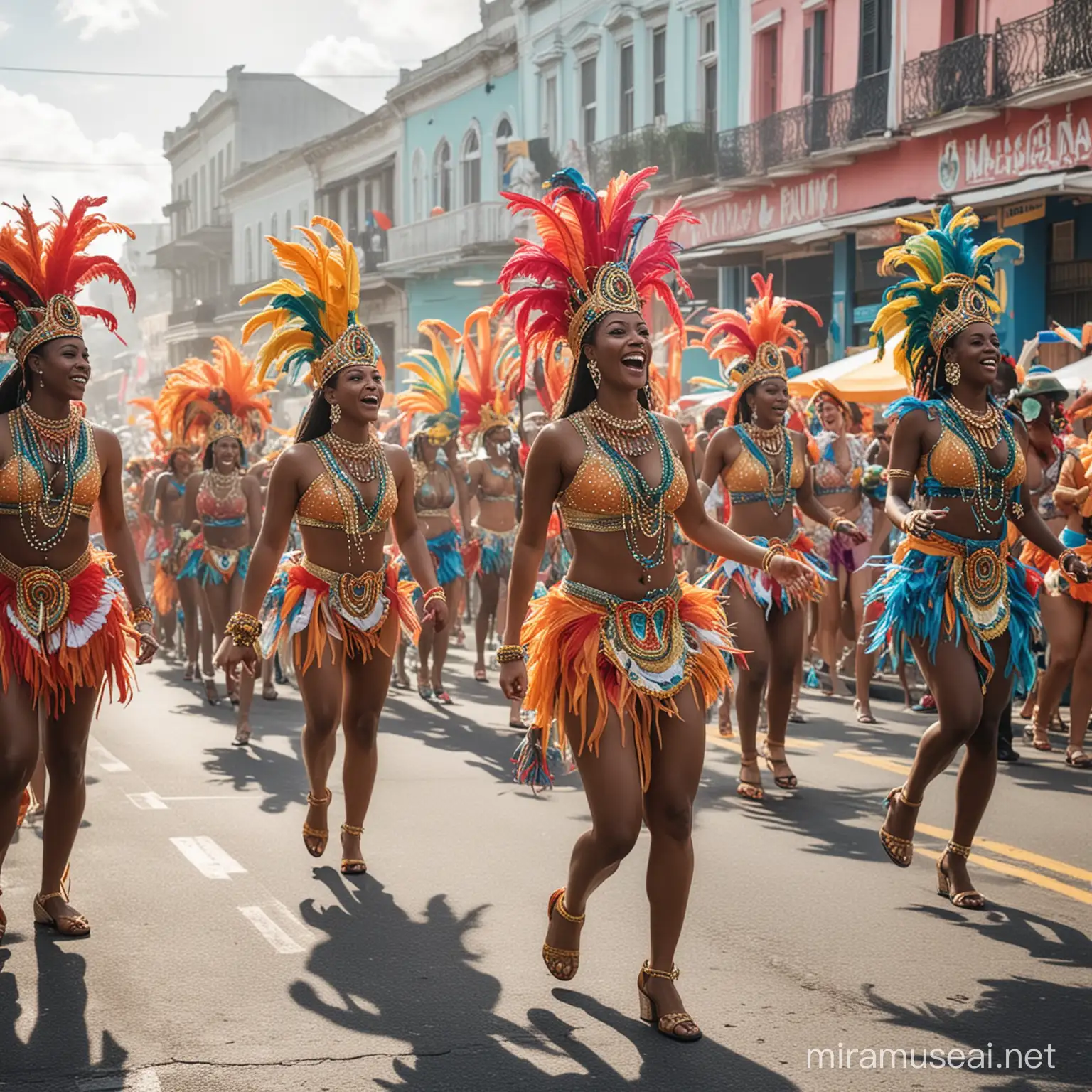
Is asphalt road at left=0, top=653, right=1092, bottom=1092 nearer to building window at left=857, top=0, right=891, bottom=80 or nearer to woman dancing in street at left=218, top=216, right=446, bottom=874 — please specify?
woman dancing in street at left=218, top=216, right=446, bottom=874

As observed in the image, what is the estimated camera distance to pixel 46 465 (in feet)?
20.8

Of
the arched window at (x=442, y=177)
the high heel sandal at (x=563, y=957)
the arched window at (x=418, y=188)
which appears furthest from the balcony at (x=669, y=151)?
the high heel sandal at (x=563, y=957)

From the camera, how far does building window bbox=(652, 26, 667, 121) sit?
102 ft

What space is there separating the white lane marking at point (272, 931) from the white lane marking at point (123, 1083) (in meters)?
1.32

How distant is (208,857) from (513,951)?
2117 mm

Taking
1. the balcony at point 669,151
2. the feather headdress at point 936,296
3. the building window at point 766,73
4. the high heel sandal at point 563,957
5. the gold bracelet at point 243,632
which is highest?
the building window at point 766,73

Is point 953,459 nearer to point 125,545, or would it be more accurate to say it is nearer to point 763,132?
point 125,545

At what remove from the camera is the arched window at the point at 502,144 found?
38812 mm

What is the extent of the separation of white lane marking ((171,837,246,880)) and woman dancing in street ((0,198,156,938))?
974mm

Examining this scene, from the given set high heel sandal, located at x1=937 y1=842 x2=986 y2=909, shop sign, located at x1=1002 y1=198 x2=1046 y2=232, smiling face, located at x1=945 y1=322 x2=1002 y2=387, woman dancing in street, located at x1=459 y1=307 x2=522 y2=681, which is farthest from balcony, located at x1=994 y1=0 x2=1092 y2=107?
high heel sandal, located at x1=937 y1=842 x2=986 y2=909

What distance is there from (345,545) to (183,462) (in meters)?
7.90

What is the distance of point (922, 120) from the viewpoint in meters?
21.5

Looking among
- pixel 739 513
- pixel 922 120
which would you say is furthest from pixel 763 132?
pixel 739 513

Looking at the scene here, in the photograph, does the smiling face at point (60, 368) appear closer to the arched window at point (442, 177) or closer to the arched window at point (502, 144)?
the arched window at point (502, 144)
